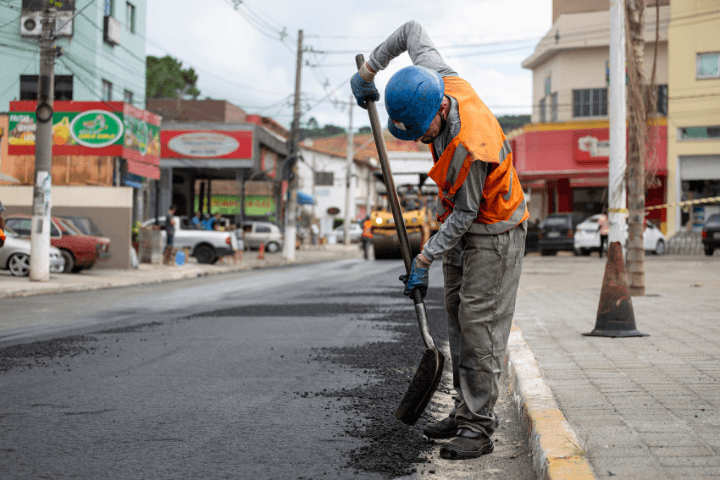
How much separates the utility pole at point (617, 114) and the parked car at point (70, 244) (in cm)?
1341

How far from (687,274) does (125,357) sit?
14.4 m

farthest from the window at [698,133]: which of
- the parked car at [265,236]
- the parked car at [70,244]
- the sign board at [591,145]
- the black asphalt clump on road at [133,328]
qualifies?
the black asphalt clump on road at [133,328]

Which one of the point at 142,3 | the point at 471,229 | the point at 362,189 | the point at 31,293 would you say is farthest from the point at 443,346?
the point at 362,189

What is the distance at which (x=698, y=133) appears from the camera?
34.2 metres

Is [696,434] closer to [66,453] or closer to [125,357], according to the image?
[66,453]

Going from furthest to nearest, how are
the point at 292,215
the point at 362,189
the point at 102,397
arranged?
the point at 362,189
the point at 292,215
the point at 102,397

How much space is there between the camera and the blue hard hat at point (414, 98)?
3520 millimetres

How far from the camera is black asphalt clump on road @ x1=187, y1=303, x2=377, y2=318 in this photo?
10195 millimetres

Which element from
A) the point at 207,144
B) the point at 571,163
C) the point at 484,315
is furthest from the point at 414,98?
the point at 207,144

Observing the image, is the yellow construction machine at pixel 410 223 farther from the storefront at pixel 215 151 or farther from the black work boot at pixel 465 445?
the black work boot at pixel 465 445

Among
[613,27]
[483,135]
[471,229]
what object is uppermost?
[613,27]

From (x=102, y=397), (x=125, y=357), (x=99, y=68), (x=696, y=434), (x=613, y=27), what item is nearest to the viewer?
(x=696, y=434)

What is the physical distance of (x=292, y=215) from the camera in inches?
1245

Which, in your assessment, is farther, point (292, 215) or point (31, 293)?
point (292, 215)
